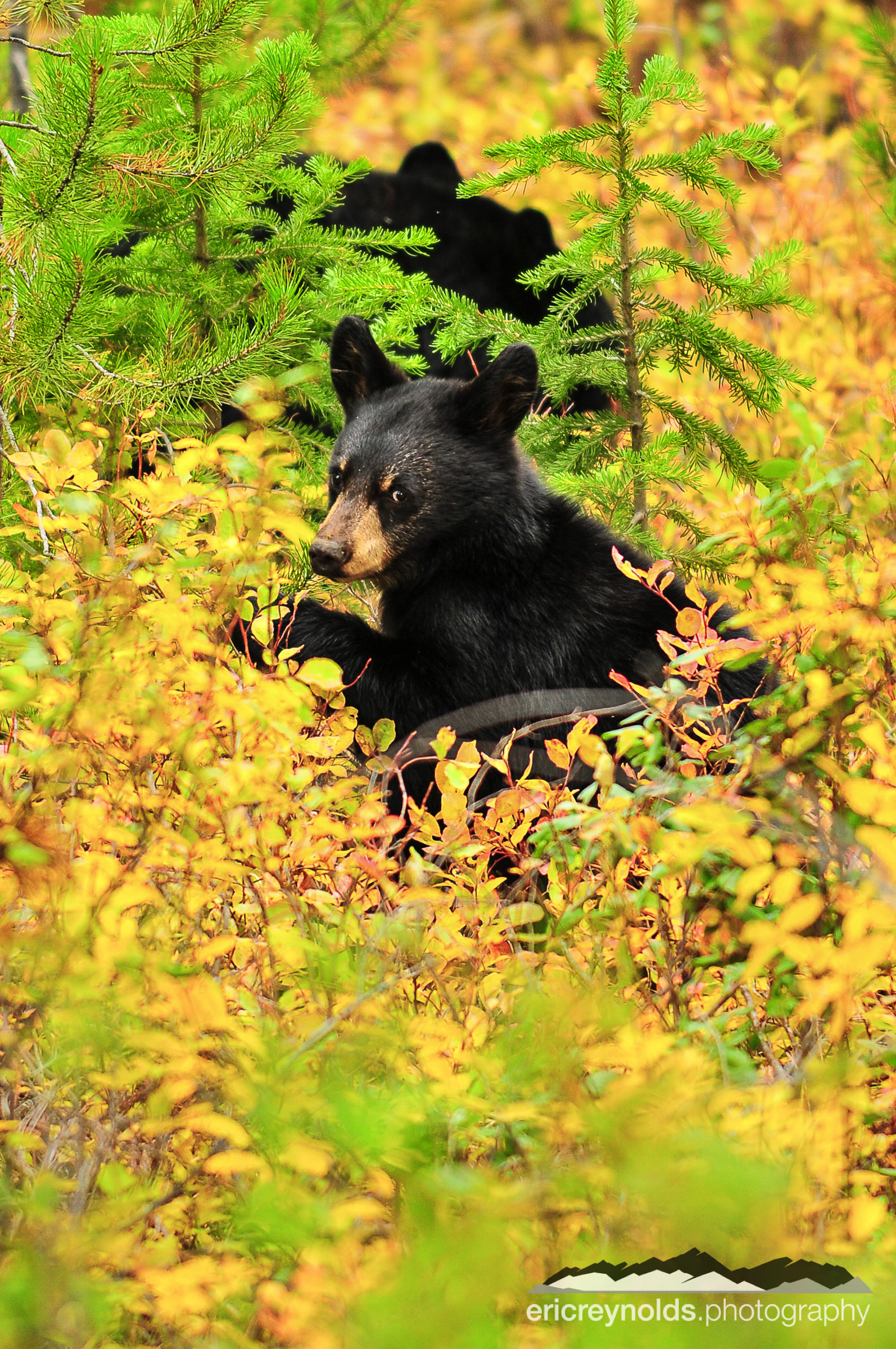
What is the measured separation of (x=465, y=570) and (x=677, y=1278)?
2.49 m

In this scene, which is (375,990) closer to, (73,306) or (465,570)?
(465,570)

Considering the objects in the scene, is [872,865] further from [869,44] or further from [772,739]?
[869,44]

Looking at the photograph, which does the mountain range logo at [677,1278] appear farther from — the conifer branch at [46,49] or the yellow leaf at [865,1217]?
the conifer branch at [46,49]

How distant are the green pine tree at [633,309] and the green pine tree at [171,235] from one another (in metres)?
0.53

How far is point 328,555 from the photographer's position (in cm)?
345

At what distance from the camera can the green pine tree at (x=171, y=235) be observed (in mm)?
3059

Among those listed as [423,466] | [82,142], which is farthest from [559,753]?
[82,142]

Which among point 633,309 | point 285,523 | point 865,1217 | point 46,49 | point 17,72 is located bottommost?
point 865,1217

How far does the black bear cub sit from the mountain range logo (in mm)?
2121

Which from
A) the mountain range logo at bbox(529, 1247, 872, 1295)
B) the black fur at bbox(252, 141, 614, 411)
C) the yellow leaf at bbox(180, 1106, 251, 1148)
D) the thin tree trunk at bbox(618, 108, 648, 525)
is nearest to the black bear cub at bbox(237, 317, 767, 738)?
the thin tree trunk at bbox(618, 108, 648, 525)

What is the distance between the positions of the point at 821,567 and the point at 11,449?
2.39 metres

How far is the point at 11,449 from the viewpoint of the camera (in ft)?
11.4

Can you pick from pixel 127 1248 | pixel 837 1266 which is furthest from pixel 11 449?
pixel 837 1266

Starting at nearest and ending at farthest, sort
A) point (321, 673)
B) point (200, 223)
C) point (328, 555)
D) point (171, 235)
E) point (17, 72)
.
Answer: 1. point (321, 673)
2. point (328, 555)
3. point (200, 223)
4. point (171, 235)
5. point (17, 72)
